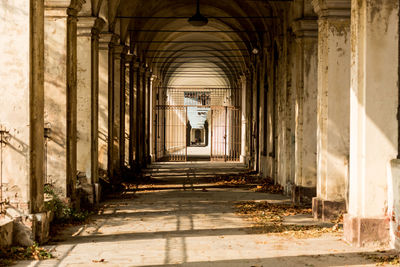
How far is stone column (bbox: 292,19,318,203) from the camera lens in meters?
12.1

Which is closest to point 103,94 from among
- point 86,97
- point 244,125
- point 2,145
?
point 86,97

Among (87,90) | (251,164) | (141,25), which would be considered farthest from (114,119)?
(251,164)

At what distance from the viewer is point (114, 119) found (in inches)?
683

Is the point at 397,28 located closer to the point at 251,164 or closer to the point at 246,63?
the point at 251,164

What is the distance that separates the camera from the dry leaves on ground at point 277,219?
8945 mm

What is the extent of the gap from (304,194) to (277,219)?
2.02m

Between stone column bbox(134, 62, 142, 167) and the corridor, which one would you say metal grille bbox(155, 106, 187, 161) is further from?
the corridor

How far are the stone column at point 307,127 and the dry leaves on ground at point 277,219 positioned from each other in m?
0.60

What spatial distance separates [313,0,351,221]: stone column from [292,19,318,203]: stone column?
1961 millimetres

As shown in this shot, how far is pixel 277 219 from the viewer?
33.8ft

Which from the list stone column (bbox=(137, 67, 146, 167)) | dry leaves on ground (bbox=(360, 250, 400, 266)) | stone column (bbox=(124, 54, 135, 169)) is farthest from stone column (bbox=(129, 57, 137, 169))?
dry leaves on ground (bbox=(360, 250, 400, 266))

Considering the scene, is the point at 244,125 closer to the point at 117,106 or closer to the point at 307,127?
the point at 117,106

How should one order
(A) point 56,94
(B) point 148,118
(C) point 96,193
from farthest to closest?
1. (B) point 148,118
2. (C) point 96,193
3. (A) point 56,94

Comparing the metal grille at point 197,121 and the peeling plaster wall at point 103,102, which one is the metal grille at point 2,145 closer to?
the peeling plaster wall at point 103,102
